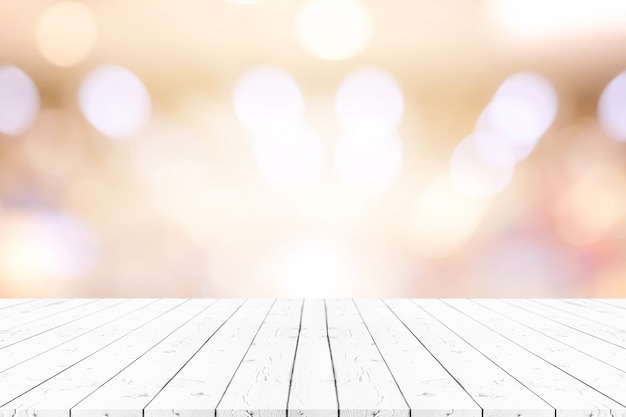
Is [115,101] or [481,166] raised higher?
[115,101]

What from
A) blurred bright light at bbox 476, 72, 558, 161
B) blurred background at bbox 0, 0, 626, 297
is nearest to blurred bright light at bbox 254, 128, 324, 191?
blurred background at bbox 0, 0, 626, 297

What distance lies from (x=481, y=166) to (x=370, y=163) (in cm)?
58

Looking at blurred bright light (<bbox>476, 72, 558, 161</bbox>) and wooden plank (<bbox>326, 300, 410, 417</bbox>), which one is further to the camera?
blurred bright light (<bbox>476, 72, 558, 161</bbox>)

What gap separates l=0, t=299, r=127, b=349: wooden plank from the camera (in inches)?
79.6

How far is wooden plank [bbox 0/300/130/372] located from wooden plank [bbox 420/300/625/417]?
1249mm

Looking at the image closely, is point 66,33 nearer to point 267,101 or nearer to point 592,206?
point 267,101

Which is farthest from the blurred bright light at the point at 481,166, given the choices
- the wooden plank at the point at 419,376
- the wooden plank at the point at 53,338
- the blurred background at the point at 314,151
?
the wooden plank at the point at 53,338

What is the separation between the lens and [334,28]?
3.34m

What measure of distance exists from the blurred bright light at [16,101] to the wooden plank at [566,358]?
96.8 inches

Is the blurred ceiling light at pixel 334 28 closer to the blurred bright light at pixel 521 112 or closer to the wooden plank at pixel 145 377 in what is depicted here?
the blurred bright light at pixel 521 112

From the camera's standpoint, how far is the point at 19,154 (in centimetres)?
332

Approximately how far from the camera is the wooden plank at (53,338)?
1718 mm

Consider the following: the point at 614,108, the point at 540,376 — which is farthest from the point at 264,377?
the point at 614,108

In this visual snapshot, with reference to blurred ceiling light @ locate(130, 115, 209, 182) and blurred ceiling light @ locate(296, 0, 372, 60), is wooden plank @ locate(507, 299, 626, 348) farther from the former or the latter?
blurred ceiling light @ locate(130, 115, 209, 182)
